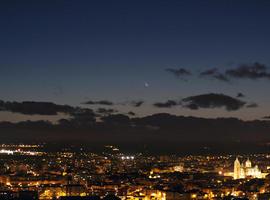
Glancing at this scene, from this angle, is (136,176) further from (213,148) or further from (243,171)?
(213,148)

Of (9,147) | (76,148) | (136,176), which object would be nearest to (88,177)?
(136,176)

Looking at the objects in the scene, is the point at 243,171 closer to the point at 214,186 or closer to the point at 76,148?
the point at 214,186

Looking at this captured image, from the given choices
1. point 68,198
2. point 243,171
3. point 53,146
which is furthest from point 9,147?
point 68,198

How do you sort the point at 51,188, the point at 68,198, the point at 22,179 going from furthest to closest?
the point at 22,179, the point at 51,188, the point at 68,198

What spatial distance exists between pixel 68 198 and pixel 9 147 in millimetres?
157591

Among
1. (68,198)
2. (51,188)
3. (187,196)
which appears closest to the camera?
(68,198)

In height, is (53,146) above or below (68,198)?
above

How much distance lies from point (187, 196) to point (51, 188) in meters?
13.8

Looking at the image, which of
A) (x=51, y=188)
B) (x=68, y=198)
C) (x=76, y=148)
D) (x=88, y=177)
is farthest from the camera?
(x=76, y=148)

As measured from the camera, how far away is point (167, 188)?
57.3 metres

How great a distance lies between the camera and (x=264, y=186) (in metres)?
61.1

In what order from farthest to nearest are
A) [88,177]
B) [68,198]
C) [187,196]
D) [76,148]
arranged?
[76,148] < [88,177] < [187,196] < [68,198]

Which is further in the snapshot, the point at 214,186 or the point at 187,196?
the point at 214,186

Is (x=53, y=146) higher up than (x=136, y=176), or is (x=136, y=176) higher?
(x=53, y=146)
